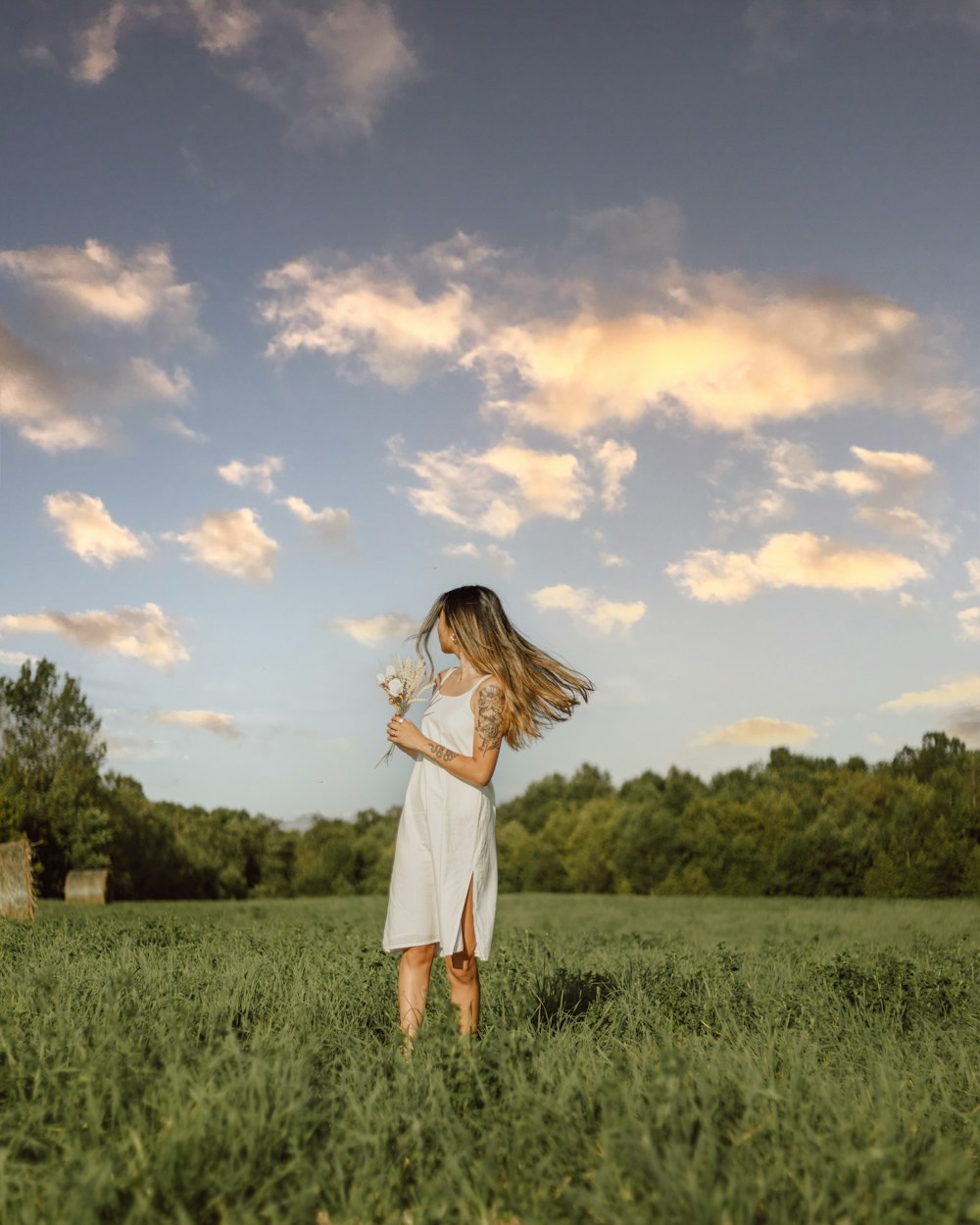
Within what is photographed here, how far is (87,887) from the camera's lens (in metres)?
31.7

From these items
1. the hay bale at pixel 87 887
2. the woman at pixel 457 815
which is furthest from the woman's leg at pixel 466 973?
the hay bale at pixel 87 887

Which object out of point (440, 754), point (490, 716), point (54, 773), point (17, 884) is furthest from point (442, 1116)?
point (54, 773)

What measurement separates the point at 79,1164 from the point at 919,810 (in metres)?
55.7

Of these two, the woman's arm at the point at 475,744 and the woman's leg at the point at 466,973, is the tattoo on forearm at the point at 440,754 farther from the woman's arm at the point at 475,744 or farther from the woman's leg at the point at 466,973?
the woman's leg at the point at 466,973

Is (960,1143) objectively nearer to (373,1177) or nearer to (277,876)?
(373,1177)

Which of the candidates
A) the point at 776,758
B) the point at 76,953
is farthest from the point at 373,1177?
the point at 776,758

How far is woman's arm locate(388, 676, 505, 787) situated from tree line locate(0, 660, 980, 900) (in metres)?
30.4

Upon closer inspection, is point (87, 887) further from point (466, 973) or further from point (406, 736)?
point (406, 736)

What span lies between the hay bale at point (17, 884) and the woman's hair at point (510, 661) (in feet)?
36.4

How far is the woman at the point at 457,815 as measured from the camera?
4.90m

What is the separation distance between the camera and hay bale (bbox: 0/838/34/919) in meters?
13.7

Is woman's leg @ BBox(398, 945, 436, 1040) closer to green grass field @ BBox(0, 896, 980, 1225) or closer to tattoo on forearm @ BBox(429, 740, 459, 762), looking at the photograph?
green grass field @ BBox(0, 896, 980, 1225)

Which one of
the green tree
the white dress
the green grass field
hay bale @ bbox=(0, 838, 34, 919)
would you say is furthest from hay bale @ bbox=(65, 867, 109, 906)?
the white dress

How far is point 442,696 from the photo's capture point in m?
5.23
